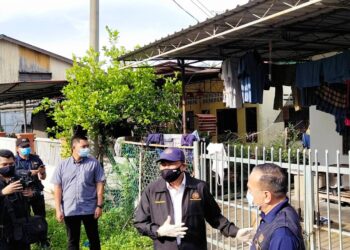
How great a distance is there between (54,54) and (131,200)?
2264 centimetres

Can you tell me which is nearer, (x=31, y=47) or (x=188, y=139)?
(x=188, y=139)

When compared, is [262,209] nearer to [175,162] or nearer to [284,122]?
[175,162]

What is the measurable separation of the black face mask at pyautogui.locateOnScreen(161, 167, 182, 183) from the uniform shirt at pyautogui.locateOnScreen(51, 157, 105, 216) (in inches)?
83.8

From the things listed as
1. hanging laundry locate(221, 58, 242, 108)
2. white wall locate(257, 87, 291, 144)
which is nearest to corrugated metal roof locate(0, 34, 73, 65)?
white wall locate(257, 87, 291, 144)

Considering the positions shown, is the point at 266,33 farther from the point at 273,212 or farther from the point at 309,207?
the point at 273,212

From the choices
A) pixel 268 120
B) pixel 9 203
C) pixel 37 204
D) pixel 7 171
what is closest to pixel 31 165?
pixel 37 204

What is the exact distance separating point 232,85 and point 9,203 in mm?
4525

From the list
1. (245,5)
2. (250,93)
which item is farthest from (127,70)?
(245,5)

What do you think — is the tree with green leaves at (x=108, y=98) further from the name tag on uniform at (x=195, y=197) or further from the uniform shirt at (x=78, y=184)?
the name tag on uniform at (x=195, y=197)

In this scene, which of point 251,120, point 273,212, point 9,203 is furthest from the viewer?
point 251,120

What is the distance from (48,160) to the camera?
38.8 feet

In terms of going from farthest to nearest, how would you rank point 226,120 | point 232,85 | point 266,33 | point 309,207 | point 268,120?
point 226,120
point 268,120
point 232,85
point 266,33
point 309,207

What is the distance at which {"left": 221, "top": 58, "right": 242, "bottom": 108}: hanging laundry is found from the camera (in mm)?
7875

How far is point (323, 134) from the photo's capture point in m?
10.0
